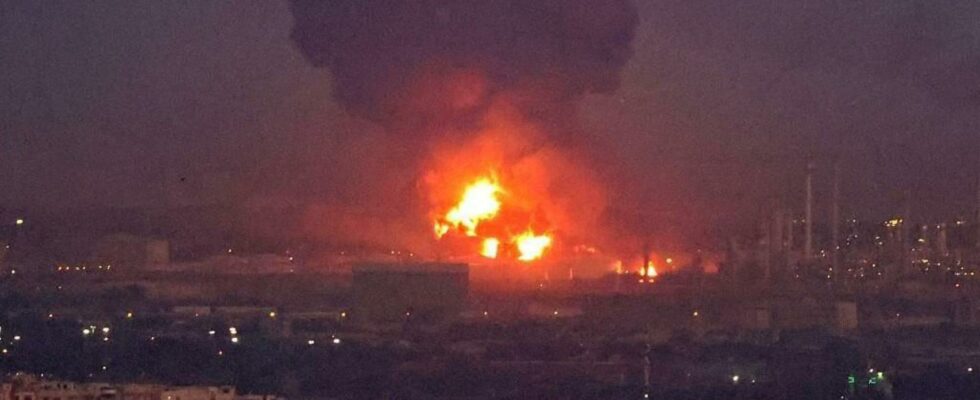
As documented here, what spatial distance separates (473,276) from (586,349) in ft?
33.4

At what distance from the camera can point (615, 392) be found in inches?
1064

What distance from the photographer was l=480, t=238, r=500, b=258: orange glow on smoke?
4422 cm

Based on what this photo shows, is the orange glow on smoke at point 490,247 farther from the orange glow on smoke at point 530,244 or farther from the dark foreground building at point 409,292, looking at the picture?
the dark foreground building at point 409,292

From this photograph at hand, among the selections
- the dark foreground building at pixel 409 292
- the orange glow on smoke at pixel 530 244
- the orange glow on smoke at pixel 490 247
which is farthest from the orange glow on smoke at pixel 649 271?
the dark foreground building at pixel 409 292

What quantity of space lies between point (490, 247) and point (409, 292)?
473 cm

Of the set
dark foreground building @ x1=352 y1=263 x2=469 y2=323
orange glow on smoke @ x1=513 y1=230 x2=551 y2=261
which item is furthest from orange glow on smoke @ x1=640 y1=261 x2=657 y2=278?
dark foreground building @ x1=352 y1=263 x2=469 y2=323

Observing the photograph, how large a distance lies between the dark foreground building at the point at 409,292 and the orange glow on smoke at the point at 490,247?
185 cm

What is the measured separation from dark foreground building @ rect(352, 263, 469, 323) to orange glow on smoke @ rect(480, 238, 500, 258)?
72.8 inches

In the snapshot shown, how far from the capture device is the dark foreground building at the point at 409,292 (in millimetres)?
39000

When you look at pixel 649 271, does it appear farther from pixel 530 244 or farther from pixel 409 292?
pixel 409 292

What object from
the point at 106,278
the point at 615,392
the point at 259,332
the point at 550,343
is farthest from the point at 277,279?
the point at 615,392

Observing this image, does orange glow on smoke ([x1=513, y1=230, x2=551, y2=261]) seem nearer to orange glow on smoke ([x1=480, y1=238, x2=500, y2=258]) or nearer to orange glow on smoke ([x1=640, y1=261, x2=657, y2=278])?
orange glow on smoke ([x1=480, y1=238, x2=500, y2=258])

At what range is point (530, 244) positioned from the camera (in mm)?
44906

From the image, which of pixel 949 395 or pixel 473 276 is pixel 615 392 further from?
pixel 473 276
